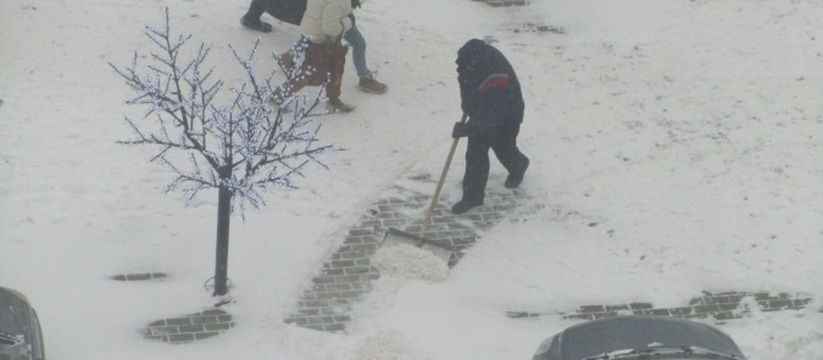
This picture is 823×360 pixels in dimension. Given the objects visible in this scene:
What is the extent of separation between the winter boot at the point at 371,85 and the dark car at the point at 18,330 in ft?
15.3

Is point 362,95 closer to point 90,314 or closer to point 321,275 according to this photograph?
point 321,275

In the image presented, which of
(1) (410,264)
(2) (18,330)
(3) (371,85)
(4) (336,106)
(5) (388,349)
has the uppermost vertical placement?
(3) (371,85)

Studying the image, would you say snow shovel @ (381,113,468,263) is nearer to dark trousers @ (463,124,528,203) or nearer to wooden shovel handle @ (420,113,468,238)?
wooden shovel handle @ (420,113,468,238)

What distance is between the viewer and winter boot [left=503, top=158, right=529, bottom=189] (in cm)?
1263

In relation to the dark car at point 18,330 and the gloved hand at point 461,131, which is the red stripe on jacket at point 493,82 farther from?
the dark car at point 18,330

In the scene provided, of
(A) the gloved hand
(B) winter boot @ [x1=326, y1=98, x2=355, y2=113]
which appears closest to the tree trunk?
(A) the gloved hand

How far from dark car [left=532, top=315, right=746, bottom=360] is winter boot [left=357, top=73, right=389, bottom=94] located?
4.21 metres

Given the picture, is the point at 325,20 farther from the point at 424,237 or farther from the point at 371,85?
the point at 424,237

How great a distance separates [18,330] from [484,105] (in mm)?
4154

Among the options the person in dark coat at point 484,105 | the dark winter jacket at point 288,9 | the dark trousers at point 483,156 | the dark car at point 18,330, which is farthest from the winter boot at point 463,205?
the dark car at point 18,330

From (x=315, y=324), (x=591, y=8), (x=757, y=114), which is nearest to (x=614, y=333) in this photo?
(x=315, y=324)

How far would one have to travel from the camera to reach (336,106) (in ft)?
44.4

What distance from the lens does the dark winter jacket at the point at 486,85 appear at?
1181 centimetres

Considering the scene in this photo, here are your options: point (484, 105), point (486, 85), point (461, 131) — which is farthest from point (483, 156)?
point (486, 85)
